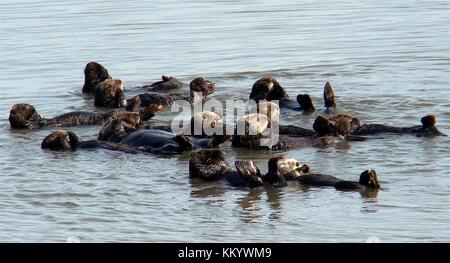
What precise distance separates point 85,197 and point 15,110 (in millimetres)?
3182

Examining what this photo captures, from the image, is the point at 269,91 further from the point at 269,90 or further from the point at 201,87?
the point at 201,87

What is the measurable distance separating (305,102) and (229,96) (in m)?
1.64

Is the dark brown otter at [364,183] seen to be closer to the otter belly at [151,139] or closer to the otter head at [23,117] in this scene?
the otter belly at [151,139]

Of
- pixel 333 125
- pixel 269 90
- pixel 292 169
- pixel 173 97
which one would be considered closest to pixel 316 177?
pixel 292 169

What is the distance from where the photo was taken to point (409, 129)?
34.2ft

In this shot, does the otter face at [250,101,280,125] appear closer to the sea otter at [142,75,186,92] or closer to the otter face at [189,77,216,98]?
the otter face at [189,77,216,98]

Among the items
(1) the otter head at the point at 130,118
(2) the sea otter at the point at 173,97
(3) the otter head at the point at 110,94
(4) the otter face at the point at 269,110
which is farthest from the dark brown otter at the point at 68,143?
(3) the otter head at the point at 110,94
